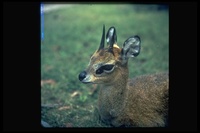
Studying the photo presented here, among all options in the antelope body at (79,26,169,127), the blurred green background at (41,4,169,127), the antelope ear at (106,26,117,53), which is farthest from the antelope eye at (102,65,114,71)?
the blurred green background at (41,4,169,127)

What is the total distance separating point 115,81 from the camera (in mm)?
4504

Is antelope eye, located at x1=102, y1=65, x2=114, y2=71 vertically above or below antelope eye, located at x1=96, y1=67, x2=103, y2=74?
above

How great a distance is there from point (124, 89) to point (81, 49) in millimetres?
2757

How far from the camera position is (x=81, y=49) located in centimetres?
724

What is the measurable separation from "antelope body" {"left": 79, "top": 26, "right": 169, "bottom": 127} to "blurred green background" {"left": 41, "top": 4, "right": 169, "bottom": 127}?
0.90 ft

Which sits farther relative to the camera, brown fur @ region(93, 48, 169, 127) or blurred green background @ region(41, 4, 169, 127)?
blurred green background @ region(41, 4, 169, 127)

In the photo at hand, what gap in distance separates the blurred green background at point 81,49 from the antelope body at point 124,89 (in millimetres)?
274

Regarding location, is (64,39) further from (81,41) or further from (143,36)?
(143,36)

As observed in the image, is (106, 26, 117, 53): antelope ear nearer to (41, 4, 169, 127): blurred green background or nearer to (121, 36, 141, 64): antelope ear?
(121, 36, 141, 64): antelope ear

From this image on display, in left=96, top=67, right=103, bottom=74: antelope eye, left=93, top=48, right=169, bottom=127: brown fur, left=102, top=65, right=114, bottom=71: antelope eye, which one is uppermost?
left=102, top=65, right=114, bottom=71: antelope eye

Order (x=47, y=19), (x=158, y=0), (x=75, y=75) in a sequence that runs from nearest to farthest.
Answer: (x=158, y=0), (x=75, y=75), (x=47, y=19)

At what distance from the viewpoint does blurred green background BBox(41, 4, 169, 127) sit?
5254 millimetres

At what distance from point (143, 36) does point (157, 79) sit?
304cm

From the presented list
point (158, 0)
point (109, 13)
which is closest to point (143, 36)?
point (109, 13)
